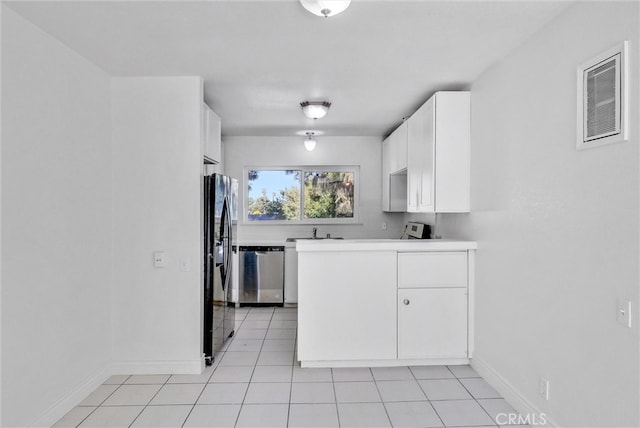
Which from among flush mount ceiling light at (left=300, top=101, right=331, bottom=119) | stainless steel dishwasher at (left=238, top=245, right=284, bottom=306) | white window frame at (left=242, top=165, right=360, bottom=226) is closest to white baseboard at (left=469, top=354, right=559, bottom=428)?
flush mount ceiling light at (left=300, top=101, right=331, bottom=119)

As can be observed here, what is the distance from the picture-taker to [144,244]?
304 centimetres

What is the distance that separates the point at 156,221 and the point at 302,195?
284 cm

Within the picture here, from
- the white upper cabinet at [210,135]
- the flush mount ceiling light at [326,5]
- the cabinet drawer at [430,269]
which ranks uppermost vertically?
the flush mount ceiling light at [326,5]

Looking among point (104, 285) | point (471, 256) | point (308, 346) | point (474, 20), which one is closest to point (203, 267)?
point (104, 285)

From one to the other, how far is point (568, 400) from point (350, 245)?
168 cm

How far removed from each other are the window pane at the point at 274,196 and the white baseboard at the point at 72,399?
305cm

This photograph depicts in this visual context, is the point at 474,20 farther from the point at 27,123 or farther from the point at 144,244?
the point at 144,244

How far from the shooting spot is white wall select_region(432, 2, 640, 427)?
5.45ft

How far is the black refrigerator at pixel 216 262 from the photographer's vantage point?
317 cm

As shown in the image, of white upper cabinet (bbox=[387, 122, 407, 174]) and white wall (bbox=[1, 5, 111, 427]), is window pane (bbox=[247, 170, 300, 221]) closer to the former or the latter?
white upper cabinet (bbox=[387, 122, 407, 174])

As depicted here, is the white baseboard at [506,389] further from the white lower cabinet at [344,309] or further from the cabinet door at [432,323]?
the white lower cabinet at [344,309]

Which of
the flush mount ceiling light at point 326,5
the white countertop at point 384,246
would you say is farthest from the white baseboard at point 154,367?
the flush mount ceiling light at point 326,5

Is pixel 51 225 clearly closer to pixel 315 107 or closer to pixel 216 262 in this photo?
pixel 216 262

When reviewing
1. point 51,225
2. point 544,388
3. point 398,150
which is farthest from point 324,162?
point 544,388
